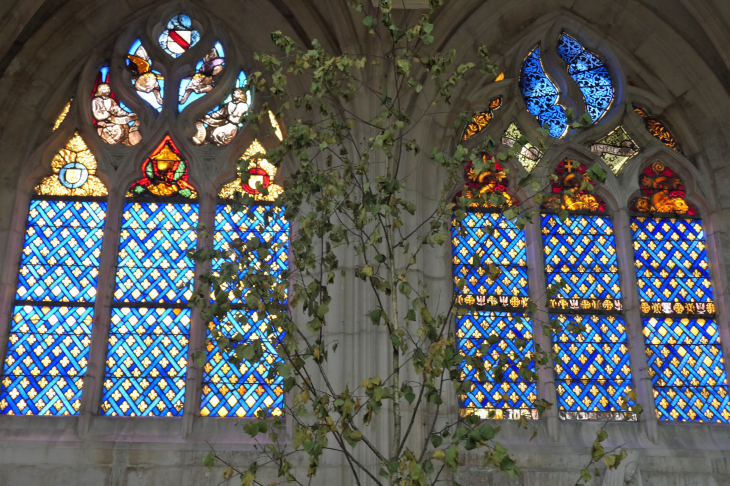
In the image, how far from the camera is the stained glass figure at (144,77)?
8305 mm

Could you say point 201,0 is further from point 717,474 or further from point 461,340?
point 717,474

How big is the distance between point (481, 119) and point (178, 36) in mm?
2787

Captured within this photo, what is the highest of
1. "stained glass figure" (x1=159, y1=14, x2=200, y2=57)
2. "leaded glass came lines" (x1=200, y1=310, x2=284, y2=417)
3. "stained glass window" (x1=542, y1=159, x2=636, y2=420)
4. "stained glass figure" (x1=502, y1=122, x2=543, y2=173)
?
"stained glass figure" (x1=159, y1=14, x2=200, y2=57)

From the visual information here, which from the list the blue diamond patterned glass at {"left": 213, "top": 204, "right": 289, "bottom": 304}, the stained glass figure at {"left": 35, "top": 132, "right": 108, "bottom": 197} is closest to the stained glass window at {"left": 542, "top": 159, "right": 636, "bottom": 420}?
the blue diamond patterned glass at {"left": 213, "top": 204, "right": 289, "bottom": 304}

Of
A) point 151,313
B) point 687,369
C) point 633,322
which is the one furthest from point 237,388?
point 687,369

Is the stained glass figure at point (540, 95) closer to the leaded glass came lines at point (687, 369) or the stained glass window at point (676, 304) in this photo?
the stained glass window at point (676, 304)

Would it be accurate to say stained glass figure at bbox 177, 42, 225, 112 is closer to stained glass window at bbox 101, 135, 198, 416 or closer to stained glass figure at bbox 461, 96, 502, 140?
stained glass window at bbox 101, 135, 198, 416

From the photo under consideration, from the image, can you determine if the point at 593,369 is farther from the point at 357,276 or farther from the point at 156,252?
the point at 156,252

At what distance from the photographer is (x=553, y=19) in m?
8.65

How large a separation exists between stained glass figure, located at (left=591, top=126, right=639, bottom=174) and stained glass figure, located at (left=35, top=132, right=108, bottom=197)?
4.27 metres

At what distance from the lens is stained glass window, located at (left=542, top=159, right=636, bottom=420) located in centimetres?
738

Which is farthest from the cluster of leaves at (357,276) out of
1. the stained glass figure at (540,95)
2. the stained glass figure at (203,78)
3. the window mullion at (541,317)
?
the stained glass figure at (203,78)

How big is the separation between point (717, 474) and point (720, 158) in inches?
111

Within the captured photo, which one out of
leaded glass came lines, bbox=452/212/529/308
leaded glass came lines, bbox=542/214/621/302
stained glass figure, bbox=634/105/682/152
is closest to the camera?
leaded glass came lines, bbox=452/212/529/308
